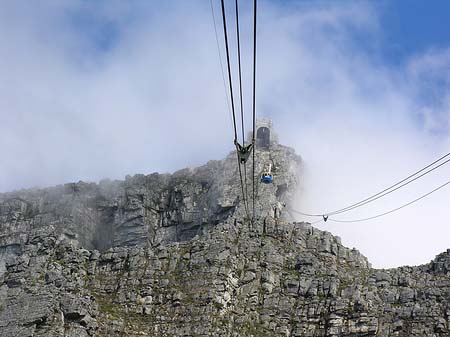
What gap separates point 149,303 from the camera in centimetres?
12675

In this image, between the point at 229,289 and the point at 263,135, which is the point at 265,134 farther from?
the point at 229,289

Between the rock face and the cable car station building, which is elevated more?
the cable car station building

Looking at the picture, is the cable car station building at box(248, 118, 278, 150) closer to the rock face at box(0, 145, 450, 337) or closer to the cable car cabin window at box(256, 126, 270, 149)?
the cable car cabin window at box(256, 126, 270, 149)

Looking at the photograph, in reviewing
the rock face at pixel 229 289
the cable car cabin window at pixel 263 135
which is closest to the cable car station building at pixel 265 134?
the cable car cabin window at pixel 263 135

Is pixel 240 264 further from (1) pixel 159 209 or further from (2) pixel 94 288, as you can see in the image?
(1) pixel 159 209

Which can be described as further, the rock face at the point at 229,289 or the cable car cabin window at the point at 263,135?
the cable car cabin window at the point at 263,135

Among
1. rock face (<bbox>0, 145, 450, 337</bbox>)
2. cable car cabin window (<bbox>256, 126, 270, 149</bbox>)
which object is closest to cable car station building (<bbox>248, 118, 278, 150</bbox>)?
cable car cabin window (<bbox>256, 126, 270, 149</bbox>)

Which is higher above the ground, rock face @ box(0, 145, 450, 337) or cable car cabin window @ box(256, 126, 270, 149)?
cable car cabin window @ box(256, 126, 270, 149)

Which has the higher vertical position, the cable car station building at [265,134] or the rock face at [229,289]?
the cable car station building at [265,134]

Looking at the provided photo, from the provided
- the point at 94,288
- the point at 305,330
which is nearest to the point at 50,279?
the point at 94,288

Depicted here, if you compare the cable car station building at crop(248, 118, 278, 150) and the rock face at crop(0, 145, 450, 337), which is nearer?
the rock face at crop(0, 145, 450, 337)

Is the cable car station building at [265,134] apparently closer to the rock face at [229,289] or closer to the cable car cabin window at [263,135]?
the cable car cabin window at [263,135]

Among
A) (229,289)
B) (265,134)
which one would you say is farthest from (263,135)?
(229,289)

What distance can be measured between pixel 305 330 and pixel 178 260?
2579cm
